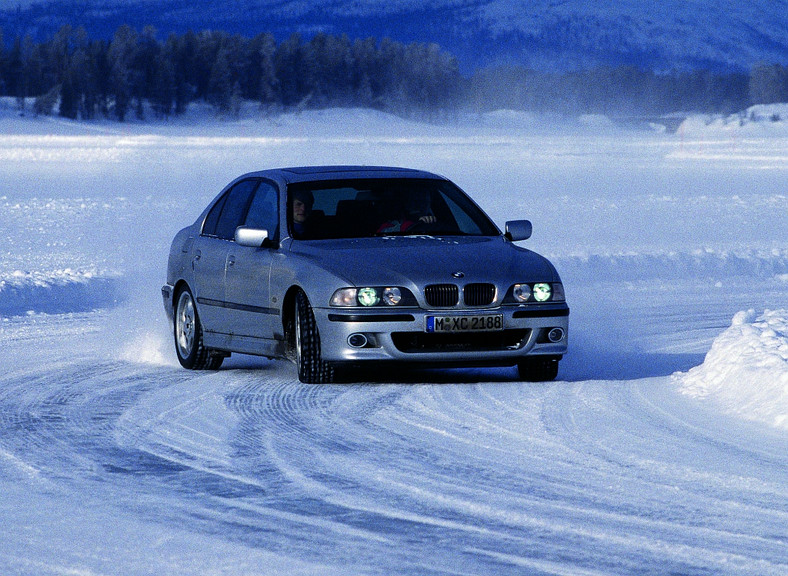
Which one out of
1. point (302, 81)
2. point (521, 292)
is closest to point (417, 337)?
point (521, 292)

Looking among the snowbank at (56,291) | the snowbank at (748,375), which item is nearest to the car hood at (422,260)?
the snowbank at (748,375)

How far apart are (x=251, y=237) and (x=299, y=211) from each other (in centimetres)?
46

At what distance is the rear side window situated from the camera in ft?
34.6

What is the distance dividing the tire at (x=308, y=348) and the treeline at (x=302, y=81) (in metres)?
133

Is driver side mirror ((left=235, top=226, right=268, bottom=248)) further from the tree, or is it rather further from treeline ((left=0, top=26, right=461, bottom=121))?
the tree

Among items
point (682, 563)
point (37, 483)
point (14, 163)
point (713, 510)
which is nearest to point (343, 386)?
point (37, 483)

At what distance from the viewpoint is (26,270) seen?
17.6 metres

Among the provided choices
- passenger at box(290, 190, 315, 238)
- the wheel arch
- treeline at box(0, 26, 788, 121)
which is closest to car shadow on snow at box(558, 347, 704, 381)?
the wheel arch

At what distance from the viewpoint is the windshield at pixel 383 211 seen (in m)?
9.77

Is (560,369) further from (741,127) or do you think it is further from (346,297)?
(741,127)

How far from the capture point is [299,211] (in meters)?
9.92

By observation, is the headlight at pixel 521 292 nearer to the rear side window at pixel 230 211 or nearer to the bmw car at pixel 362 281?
the bmw car at pixel 362 281

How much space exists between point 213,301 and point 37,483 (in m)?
4.13

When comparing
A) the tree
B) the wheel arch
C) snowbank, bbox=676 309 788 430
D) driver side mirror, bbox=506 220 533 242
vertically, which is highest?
the tree
